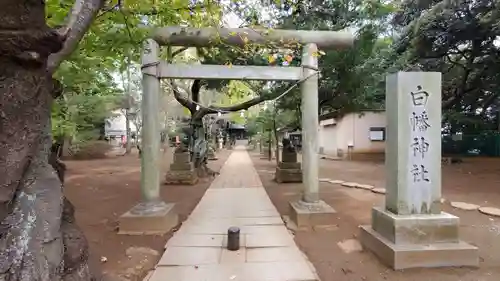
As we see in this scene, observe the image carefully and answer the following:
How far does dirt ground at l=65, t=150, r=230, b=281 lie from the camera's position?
4.42 metres

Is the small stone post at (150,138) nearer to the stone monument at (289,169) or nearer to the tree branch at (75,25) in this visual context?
the tree branch at (75,25)

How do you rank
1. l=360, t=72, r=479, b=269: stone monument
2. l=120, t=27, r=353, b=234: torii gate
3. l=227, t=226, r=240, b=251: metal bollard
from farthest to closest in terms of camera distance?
l=120, t=27, r=353, b=234: torii gate, l=227, t=226, r=240, b=251: metal bollard, l=360, t=72, r=479, b=269: stone monument

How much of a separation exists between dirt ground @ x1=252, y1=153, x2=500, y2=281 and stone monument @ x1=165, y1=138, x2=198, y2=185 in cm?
285

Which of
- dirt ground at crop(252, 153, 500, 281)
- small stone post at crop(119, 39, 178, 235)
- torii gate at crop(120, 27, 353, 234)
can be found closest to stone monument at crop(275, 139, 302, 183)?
dirt ground at crop(252, 153, 500, 281)

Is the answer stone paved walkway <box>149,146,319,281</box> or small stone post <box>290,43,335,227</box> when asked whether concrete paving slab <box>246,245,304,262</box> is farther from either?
small stone post <box>290,43,335,227</box>

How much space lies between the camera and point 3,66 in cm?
211

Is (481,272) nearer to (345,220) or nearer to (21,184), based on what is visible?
(345,220)

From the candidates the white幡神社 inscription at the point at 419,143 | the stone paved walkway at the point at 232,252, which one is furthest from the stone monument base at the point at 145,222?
the white幡神社 inscription at the point at 419,143

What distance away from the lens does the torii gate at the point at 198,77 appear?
589 centimetres

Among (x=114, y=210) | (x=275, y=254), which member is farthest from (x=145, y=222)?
(x=275, y=254)

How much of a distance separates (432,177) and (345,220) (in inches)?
89.6

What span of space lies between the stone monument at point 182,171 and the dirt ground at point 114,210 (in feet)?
1.26

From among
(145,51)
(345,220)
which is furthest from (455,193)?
(145,51)

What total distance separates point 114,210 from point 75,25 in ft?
19.2
